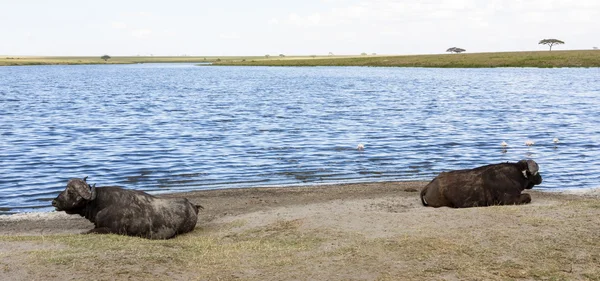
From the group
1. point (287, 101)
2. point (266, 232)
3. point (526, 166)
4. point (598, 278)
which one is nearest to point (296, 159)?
point (526, 166)

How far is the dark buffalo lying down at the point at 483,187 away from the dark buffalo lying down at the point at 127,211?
5925 millimetres

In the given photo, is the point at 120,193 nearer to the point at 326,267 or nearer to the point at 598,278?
the point at 326,267

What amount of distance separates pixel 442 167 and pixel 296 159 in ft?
19.9

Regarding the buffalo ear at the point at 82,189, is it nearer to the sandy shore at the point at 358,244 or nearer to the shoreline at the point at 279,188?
the sandy shore at the point at 358,244

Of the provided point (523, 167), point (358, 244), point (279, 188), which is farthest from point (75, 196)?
point (523, 167)

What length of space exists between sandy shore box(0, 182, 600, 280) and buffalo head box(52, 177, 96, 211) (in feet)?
3.95

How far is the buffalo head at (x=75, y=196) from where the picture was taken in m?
15.0

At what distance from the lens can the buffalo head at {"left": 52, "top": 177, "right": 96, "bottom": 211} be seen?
1502cm

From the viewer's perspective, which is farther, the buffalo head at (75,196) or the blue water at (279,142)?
the blue water at (279,142)

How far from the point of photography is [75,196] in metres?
15.1

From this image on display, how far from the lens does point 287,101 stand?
2761 inches

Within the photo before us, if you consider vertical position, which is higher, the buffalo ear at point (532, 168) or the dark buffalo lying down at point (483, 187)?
the buffalo ear at point (532, 168)

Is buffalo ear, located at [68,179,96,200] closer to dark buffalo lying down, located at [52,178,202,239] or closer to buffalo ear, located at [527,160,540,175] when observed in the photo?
dark buffalo lying down, located at [52,178,202,239]

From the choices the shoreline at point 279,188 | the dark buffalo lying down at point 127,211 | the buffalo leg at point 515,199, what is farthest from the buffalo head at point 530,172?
the dark buffalo lying down at point 127,211
